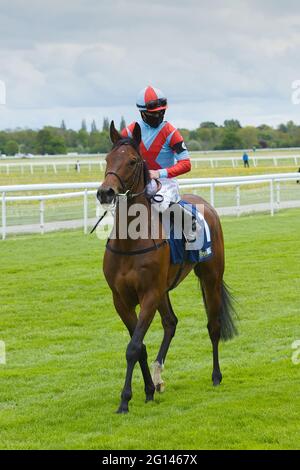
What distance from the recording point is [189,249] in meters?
6.25

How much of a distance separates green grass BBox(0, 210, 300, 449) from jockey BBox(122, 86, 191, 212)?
4.63 ft

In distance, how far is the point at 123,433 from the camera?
5.00m

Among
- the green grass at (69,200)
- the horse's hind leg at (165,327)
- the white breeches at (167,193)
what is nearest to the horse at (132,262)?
the white breeches at (167,193)

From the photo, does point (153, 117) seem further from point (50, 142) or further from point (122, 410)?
point (50, 142)

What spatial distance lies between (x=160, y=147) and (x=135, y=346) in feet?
4.68

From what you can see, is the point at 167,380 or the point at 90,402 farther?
the point at 167,380

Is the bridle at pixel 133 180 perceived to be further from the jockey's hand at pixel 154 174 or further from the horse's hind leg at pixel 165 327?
the horse's hind leg at pixel 165 327

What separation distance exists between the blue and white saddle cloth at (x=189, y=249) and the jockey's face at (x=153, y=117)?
628 millimetres

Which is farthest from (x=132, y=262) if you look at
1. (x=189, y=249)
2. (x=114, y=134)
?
(x=114, y=134)

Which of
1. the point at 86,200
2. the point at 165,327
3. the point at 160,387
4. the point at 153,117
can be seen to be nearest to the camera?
the point at 153,117
